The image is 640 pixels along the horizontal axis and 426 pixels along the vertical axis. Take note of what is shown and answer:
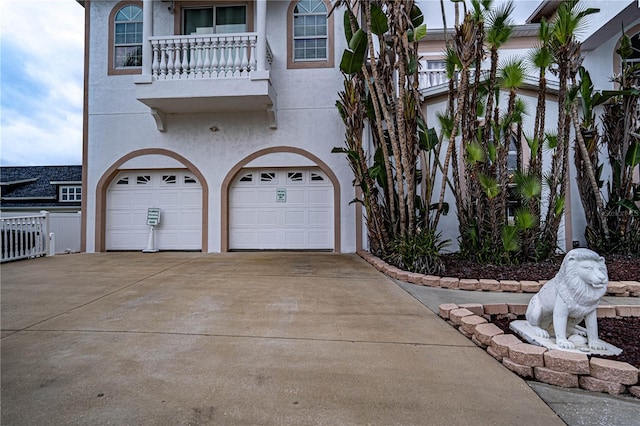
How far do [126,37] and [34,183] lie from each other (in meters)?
14.5

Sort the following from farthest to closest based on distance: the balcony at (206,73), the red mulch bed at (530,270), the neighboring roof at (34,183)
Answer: the neighboring roof at (34,183)
the balcony at (206,73)
the red mulch bed at (530,270)

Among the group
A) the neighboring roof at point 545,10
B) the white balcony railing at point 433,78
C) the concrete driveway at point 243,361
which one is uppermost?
the neighboring roof at point 545,10

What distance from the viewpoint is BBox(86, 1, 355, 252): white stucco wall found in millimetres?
8570

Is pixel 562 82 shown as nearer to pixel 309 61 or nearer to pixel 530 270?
pixel 530 270

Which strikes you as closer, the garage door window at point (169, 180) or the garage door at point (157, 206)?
the garage door at point (157, 206)

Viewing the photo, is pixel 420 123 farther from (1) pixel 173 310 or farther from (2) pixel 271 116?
(1) pixel 173 310

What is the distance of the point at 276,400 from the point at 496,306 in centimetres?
263

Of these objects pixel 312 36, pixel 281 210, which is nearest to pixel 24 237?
pixel 281 210

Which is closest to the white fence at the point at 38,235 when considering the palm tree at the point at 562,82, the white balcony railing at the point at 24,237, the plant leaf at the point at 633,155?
the white balcony railing at the point at 24,237

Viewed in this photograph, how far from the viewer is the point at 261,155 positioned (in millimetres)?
8648

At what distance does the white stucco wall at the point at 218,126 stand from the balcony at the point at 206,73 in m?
0.71

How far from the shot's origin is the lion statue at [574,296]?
232 centimetres

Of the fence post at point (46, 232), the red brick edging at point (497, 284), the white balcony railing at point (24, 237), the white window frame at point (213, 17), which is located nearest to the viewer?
the red brick edging at point (497, 284)

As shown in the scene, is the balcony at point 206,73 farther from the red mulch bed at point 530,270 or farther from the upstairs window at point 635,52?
the upstairs window at point 635,52
